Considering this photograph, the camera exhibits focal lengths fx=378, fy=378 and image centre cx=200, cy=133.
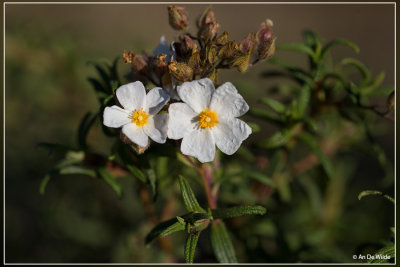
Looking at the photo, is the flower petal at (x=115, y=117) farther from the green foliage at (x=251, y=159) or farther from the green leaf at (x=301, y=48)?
the green leaf at (x=301, y=48)

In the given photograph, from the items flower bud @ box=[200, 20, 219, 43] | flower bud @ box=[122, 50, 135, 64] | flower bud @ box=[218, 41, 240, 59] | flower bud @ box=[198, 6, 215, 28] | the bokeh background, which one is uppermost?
flower bud @ box=[198, 6, 215, 28]

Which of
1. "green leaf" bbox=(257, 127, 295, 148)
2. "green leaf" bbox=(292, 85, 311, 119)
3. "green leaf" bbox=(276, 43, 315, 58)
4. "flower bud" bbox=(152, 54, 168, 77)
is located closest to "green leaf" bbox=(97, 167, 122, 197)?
"flower bud" bbox=(152, 54, 168, 77)

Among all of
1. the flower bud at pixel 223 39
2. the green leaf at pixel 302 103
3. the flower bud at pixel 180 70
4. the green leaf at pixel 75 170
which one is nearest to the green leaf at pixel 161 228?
the green leaf at pixel 75 170

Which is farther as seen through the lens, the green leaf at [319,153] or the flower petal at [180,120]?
the green leaf at [319,153]

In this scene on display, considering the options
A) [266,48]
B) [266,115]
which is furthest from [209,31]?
[266,115]

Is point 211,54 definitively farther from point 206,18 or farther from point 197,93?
point 206,18

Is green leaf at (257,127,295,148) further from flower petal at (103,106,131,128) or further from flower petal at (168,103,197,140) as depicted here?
flower petal at (103,106,131,128)
